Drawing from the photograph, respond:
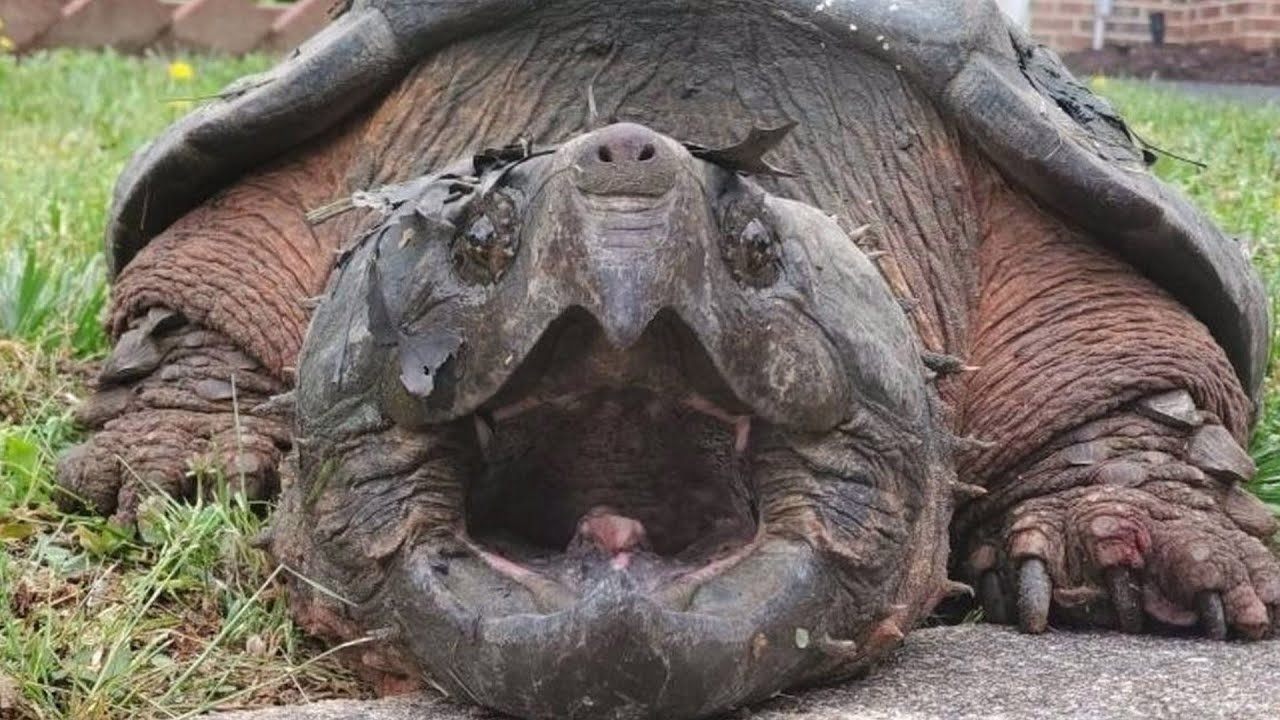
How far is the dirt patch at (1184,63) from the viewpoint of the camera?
40.6ft

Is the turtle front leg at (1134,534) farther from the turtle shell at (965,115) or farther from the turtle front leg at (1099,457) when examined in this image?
the turtle shell at (965,115)

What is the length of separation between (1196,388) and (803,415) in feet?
3.72

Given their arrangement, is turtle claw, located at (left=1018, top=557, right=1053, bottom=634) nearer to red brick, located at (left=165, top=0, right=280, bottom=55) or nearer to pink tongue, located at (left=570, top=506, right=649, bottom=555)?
pink tongue, located at (left=570, top=506, right=649, bottom=555)

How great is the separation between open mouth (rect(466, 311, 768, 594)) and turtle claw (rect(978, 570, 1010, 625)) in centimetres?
73

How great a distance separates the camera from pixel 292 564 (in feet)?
7.50

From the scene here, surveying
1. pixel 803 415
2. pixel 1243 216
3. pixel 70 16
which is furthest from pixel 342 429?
pixel 70 16

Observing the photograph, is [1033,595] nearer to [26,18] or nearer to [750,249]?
[750,249]

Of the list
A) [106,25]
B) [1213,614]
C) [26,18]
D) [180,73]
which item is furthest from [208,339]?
[106,25]

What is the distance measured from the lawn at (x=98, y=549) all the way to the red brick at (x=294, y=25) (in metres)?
6.78

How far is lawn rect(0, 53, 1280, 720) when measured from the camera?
2270 mm

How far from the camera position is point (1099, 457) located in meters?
2.84

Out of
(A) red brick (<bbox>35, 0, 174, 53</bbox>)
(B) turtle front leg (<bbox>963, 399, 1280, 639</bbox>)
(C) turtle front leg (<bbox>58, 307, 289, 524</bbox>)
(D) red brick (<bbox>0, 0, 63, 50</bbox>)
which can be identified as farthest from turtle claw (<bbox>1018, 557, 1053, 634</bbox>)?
(A) red brick (<bbox>35, 0, 174, 53</bbox>)

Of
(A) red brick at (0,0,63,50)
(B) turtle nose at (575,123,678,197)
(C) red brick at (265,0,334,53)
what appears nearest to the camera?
(B) turtle nose at (575,123,678,197)

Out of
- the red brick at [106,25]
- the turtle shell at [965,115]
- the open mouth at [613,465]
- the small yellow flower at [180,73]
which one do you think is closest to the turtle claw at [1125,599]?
the turtle shell at [965,115]
